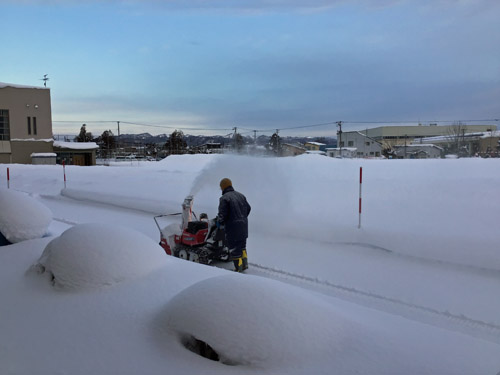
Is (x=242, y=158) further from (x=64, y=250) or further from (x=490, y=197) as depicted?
(x=64, y=250)

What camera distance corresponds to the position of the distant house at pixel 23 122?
4100 cm

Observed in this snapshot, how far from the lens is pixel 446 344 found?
117 inches

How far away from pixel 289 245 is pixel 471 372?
6316mm

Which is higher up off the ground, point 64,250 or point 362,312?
point 64,250

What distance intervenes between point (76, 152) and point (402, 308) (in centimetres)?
4680

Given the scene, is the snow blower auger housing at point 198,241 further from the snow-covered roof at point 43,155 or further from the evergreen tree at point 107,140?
the evergreen tree at point 107,140

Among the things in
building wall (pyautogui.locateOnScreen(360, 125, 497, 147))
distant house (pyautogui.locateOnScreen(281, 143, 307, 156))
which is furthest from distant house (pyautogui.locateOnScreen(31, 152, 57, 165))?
building wall (pyautogui.locateOnScreen(360, 125, 497, 147))

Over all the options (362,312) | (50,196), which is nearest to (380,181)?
(362,312)

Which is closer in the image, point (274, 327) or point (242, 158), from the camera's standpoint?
point (274, 327)

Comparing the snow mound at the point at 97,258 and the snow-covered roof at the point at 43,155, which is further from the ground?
the snow-covered roof at the point at 43,155

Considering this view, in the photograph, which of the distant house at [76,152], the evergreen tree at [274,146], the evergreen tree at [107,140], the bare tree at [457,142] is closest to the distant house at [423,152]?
the bare tree at [457,142]

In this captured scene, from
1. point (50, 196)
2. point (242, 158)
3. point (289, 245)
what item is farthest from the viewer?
point (50, 196)

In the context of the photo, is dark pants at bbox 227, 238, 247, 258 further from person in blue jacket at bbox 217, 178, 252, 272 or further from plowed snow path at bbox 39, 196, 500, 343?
plowed snow path at bbox 39, 196, 500, 343

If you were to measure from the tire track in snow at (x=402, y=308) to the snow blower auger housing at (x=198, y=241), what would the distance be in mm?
940
